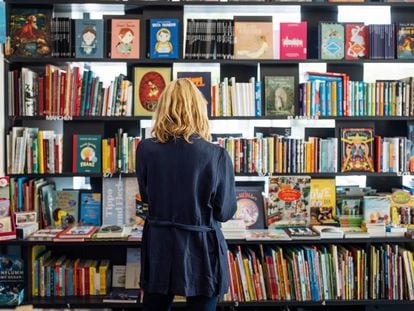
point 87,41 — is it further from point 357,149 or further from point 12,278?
point 357,149

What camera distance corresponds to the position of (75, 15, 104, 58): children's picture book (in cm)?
327

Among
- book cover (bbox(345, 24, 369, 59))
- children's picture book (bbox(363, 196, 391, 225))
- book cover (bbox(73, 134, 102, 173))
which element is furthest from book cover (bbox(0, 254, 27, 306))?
book cover (bbox(345, 24, 369, 59))

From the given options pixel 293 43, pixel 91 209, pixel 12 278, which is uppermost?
pixel 293 43

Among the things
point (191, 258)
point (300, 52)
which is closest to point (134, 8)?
point (300, 52)

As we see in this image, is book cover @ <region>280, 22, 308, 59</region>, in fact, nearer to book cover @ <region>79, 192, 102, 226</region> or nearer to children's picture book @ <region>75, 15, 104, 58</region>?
children's picture book @ <region>75, 15, 104, 58</region>

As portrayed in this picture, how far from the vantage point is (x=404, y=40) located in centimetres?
333

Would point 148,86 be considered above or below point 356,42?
below

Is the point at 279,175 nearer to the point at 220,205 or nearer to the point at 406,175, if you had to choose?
the point at 406,175

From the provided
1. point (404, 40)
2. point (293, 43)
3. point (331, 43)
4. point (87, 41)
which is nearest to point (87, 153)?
point (87, 41)

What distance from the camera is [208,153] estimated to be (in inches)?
86.4

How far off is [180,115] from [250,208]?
1333 mm

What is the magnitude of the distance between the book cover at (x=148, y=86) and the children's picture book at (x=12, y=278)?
3.85 feet

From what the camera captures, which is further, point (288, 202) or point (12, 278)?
point (288, 202)

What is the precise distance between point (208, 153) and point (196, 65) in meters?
1.38
